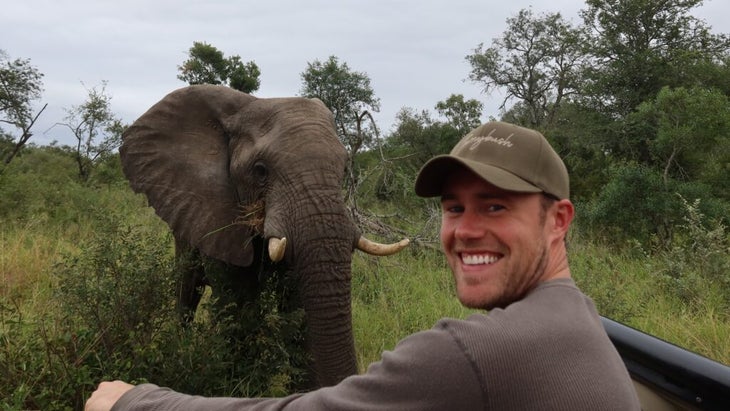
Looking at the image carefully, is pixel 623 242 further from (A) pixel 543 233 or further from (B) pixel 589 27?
(B) pixel 589 27

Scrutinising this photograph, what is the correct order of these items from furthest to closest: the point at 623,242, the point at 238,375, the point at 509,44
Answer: the point at 509,44 < the point at 623,242 < the point at 238,375

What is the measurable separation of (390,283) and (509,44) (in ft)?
56.8

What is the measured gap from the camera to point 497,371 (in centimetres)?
114

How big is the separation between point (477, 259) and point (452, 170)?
0.24m

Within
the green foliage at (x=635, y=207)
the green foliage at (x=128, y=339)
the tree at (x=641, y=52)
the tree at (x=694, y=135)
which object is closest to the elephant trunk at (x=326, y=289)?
the green foliage at (x=128, y=339)

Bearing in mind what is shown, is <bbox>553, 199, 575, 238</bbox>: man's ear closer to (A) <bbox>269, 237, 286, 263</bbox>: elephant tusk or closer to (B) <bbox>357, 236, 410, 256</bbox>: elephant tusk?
(A) <bbox>269, 237, 286, 263</bbox>: elephant tusk

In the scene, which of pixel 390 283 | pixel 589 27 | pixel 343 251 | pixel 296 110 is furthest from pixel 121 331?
pixel 589 27

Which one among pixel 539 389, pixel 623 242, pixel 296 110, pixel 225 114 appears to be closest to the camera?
pixel 539 389

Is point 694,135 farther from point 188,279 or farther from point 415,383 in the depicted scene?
point 415,383

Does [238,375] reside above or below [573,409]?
below

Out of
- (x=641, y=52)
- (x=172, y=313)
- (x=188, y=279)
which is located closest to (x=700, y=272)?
(x=188, y=279)

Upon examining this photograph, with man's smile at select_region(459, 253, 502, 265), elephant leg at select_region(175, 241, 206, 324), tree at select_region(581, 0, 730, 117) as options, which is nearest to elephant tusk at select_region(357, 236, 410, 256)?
elephant leg at select_region(175, 241, 206, 324)

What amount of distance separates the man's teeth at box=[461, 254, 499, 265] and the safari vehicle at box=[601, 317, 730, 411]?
2.44 ft

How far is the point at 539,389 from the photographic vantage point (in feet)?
3.84
